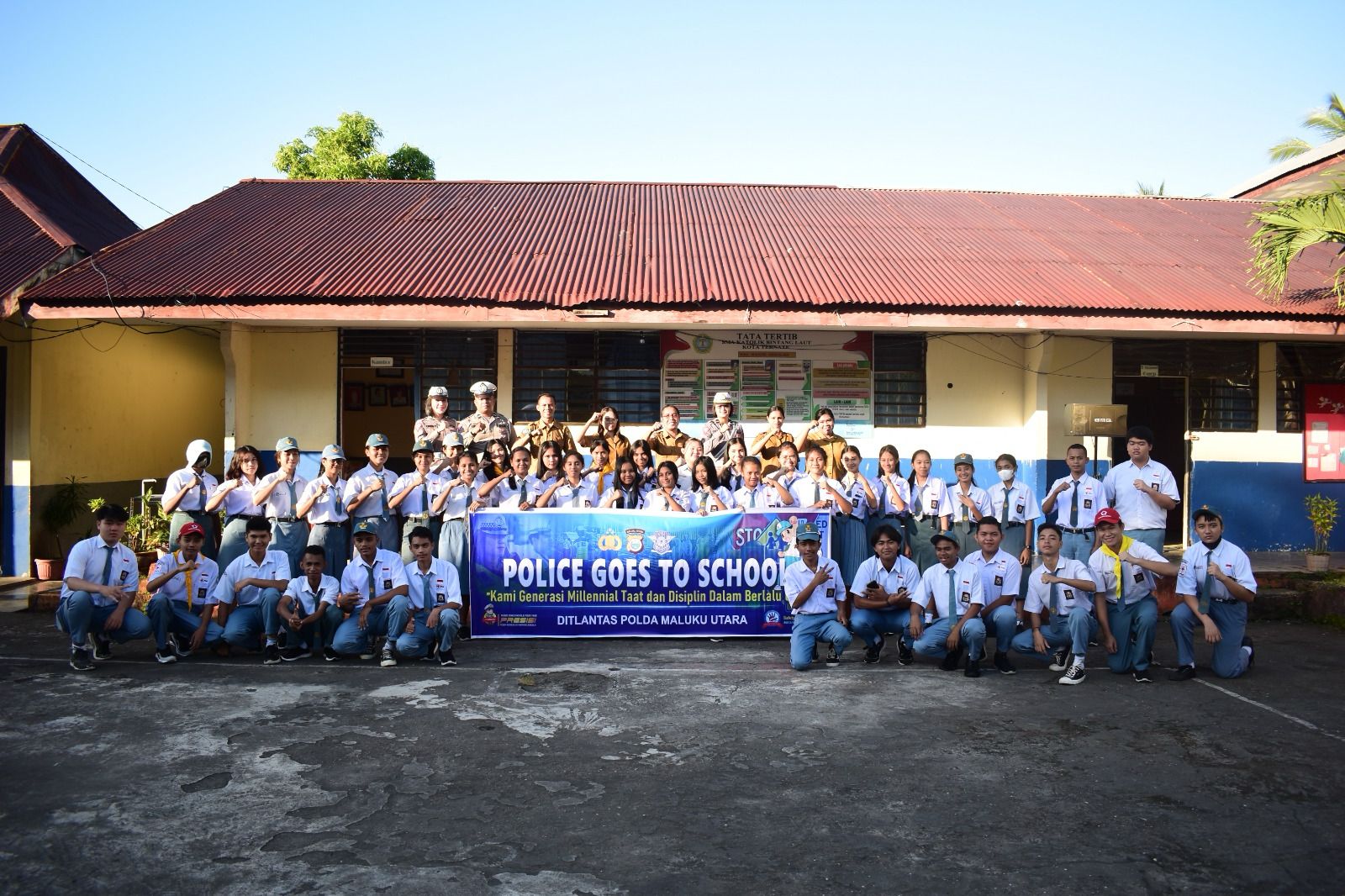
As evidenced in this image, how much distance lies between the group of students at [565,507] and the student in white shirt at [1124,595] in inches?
0.7

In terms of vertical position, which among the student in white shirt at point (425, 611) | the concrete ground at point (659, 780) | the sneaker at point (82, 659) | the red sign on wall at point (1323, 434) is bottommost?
the concrete ground at point (659, 780)

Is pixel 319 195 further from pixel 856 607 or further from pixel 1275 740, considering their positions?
pixel 1275 740

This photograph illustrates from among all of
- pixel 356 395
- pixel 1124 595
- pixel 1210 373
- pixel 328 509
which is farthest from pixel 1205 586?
pixel 356 395

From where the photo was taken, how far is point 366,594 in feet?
24.2

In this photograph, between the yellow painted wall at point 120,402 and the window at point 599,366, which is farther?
the window at point 599,366

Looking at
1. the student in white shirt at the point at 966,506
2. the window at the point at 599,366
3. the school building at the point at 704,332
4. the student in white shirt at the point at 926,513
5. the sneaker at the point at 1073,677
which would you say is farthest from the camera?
the window at the point at 599,366

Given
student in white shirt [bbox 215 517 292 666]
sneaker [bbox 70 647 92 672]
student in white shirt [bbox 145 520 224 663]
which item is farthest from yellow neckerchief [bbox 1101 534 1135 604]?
sneaker [bbox 70 647 92 672]

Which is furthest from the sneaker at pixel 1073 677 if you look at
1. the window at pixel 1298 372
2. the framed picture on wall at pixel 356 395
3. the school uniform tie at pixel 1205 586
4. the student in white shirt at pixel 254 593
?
the framed picture on wall at pixel 356 395

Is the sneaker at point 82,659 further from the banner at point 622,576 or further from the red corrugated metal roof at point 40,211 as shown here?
the red corrugated metal roof at point 40,211

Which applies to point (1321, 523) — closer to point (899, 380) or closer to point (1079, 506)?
point (1079, 506)

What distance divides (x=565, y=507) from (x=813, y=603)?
7.83 ft

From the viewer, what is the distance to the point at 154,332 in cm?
1401

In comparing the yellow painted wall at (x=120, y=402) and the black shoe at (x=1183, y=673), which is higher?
the yellow painted wall at (x=120, y=402)

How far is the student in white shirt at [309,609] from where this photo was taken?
7.28m
